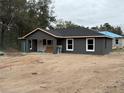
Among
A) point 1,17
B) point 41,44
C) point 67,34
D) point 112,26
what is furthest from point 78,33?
point 112,26

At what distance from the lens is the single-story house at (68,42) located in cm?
3045

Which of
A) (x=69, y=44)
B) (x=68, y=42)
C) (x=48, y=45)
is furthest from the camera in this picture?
(x=48, y=45)

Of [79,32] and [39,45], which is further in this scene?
[39,45]

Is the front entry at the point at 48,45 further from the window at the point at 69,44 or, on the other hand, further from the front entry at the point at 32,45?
the window at the point at 69,44

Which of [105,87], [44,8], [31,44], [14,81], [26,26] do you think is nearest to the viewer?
[105,87]

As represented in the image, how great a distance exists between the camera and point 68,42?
32688 millimetres

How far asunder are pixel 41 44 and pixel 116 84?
25.7m

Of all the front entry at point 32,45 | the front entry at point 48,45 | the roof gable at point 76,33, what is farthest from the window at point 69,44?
the front entry at point 32,45

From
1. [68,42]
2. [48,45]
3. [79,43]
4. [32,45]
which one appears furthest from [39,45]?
[79,43]

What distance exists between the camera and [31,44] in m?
35.9

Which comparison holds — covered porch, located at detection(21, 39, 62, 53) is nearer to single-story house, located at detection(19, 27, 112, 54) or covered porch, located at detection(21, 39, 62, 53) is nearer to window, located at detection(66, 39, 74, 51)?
single-story house, located at detection(19, 27, 112, 54)

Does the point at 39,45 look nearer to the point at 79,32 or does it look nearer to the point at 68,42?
the point at 68,42

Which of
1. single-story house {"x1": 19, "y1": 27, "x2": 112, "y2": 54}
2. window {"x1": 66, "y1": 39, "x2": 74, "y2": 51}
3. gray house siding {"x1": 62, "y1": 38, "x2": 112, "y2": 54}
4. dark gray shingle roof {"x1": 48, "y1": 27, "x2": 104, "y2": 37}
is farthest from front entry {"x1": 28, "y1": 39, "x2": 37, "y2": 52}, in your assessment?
window {"x1": 66, "y1": 39, "x2": 74, "y2": 51}

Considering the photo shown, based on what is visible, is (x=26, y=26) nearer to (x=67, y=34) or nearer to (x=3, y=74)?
(x=67, y=34)
